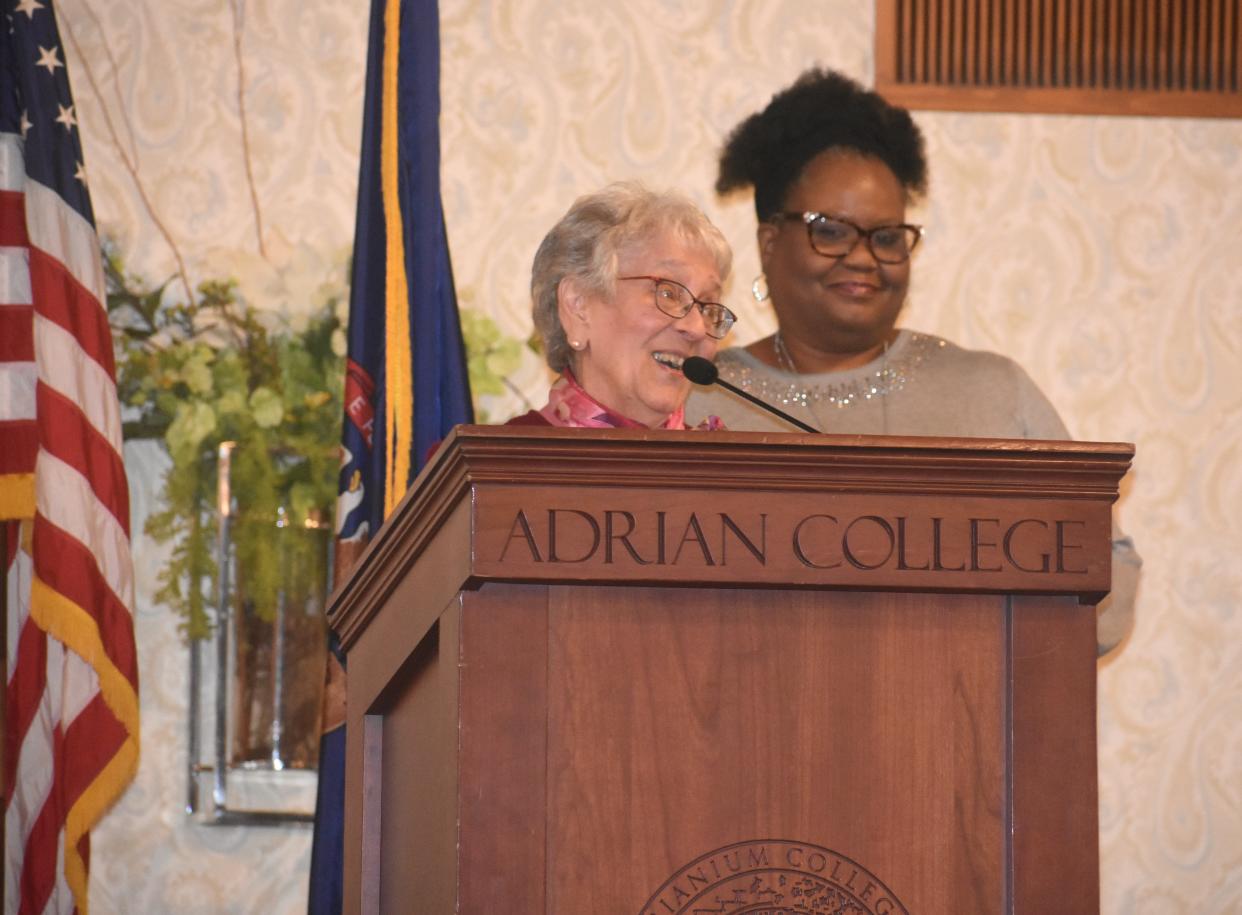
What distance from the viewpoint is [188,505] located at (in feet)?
10.4

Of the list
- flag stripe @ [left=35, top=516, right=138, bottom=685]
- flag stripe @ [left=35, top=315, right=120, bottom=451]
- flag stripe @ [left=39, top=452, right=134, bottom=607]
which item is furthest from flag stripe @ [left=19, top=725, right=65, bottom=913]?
flag stripe @ [left=35, top=315, right=120, bottom=451]

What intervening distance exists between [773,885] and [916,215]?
243 cm

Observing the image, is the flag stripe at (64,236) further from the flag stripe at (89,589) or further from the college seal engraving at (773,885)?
the college seal engraving at (773,885)

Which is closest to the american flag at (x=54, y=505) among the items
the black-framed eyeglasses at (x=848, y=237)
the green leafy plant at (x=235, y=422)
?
the green leafy plant at (x=235, y=422)

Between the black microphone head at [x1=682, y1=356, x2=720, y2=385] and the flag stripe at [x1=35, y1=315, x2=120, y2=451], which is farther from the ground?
the flag stripe at [x1=35, y1=315, x2=120, y2=451]

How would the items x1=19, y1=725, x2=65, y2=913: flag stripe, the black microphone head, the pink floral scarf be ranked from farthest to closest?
x1=19, y1=725, x2=65, y2=913: flag stripe → the pink floral scarf → the black microphone head

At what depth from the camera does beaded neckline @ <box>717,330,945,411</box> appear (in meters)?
2.66

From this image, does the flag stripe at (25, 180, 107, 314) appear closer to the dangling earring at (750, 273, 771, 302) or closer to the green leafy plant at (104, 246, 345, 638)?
the green leafy plant at (104, 246, 345, 638)

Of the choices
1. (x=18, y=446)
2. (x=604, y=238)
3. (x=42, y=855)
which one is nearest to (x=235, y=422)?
(x=18, y=446)

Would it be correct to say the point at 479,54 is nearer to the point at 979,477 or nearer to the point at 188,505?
the point at 188,505

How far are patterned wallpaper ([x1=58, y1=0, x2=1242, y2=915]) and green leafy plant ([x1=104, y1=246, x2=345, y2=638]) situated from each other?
107 millimetres

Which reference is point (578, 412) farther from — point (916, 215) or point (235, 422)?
point (916, 215)

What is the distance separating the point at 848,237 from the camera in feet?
8.70

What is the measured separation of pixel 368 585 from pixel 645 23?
2.11 meters
